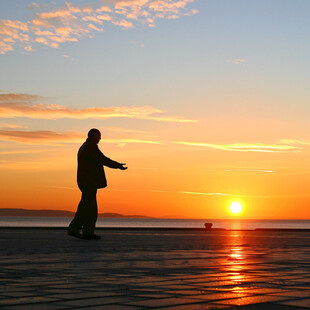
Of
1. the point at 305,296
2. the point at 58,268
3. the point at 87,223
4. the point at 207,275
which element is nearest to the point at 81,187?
the point at 87,223

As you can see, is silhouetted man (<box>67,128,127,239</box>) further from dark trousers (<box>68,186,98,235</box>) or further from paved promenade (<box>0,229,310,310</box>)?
paved promenade (<box>0,229,310,310</box>)

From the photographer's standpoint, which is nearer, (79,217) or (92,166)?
(79,217)

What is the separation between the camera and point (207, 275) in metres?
7.78

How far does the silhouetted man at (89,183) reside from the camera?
51.8ft

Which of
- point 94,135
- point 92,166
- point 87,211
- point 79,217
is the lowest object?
point 79,217

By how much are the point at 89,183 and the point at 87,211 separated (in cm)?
67

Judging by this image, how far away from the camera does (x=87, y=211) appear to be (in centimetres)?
1571

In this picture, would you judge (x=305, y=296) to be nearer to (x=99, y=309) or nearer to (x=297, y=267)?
(x=99, y=309)

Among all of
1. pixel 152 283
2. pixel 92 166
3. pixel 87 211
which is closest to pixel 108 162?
pixel 92 166

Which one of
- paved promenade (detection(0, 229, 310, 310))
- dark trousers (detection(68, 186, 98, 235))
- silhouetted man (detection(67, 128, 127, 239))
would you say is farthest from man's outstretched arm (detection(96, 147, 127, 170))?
paved promenade (detection(0, 229, 310, 310))

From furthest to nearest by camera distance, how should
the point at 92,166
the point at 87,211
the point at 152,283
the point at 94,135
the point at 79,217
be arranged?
the point at 94,135 < the point at 92,166 < the point at 79,217 < the point at 87,211 < the point at 152,283

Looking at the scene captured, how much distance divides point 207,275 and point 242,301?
230cm

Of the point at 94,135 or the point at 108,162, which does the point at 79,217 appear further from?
the point at 94,135

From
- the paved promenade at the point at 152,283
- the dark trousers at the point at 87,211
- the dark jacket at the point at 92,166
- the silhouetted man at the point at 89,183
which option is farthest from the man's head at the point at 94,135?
the paved promenade at the point at 152,283
